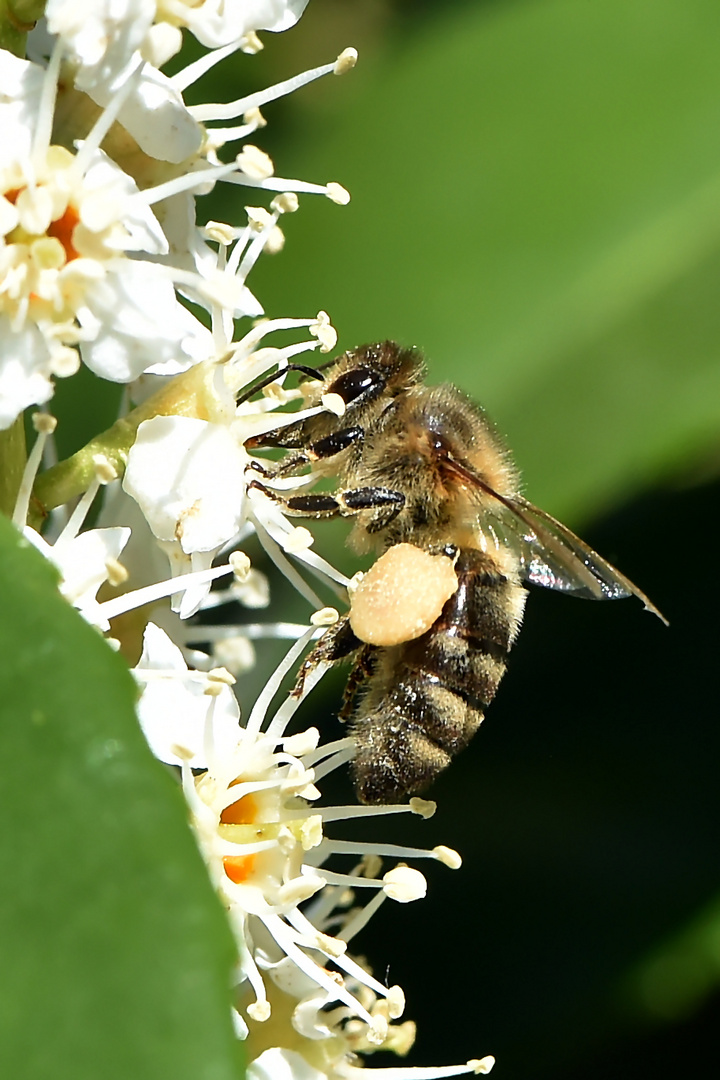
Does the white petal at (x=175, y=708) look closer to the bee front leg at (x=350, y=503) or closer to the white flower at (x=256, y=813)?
the white flower at (x=256, y=813)

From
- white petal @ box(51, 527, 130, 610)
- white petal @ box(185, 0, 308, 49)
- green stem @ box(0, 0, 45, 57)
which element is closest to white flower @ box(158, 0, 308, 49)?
white petal @ box(185, 0, 308, 49)

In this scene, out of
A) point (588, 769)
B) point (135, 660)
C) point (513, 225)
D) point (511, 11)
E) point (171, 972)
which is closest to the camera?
point (171, 972)

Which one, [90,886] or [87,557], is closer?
[90,886]

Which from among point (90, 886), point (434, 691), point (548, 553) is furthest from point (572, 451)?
point (90, 886)

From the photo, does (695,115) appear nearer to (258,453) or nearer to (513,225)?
(513,225)

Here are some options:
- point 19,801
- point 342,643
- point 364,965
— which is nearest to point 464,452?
point 342,643

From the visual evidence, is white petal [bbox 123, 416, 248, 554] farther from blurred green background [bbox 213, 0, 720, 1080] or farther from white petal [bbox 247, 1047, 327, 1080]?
blurred green background [bbox 213, 0, 720, 1080]

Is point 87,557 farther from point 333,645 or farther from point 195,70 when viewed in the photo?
point 195,70
